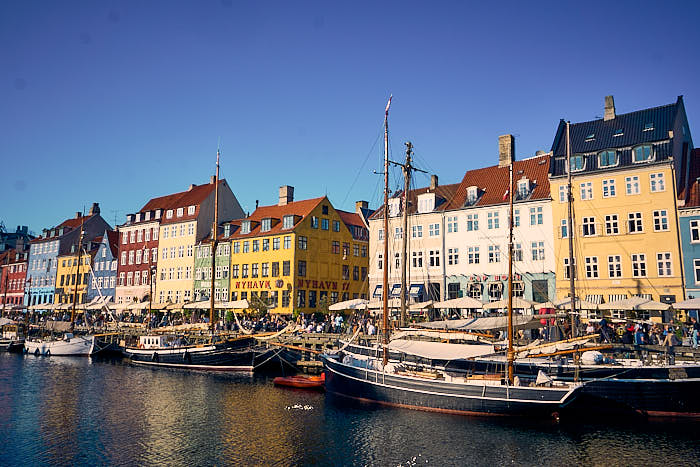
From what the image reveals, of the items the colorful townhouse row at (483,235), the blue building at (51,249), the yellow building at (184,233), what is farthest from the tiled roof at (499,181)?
the blue building at (51,249)

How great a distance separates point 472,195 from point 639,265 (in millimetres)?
15039

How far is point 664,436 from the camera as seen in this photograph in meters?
22.4

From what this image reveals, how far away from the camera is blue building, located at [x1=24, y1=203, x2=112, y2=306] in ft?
295

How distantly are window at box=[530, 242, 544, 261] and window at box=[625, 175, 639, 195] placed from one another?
7519mm

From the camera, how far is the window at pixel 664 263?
40031 mm

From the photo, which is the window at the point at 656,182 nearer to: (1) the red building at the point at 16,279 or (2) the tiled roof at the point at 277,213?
(2) the tiled roof at the point at 277,213

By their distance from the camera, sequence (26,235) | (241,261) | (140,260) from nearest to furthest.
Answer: (241,261) < (140,260) < (26,235)

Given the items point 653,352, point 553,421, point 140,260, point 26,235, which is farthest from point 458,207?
point 26,235

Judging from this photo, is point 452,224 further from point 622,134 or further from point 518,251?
point 622,134

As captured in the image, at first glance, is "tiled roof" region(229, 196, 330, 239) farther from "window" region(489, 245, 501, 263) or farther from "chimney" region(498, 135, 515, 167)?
"window" region(489, 245, 501, 263)

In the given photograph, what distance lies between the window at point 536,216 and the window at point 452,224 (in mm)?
6900

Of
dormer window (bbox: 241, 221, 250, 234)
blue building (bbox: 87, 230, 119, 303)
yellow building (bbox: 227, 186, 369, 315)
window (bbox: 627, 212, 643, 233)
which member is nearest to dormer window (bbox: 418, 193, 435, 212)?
yellow building (bbox: 227, 186, 369, 315)

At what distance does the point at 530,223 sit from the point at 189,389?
29.3m

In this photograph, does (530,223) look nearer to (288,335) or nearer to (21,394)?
(288,335)
